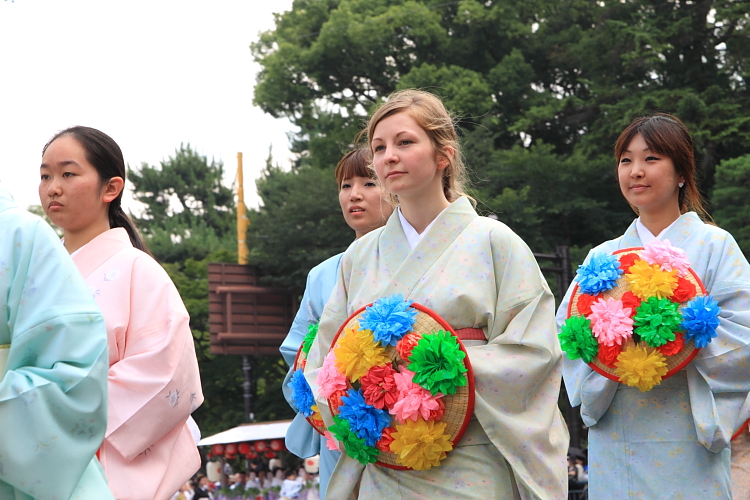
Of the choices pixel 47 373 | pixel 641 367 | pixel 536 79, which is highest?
pixel 47 373

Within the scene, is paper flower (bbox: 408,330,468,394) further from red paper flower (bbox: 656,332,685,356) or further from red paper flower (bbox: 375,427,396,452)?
red paper flower (bbox: 656,332,685,356)

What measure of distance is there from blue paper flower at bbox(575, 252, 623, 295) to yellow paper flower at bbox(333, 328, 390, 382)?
1784 mm

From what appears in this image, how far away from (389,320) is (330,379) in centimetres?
32

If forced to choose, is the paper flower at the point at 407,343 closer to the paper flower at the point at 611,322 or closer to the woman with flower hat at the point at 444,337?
the woman with flower hat at the point at 444,337

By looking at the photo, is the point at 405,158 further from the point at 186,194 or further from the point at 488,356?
the point at 186,194

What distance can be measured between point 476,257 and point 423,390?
1.84ft

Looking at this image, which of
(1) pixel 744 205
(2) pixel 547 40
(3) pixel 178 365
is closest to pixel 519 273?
(3) pixel 178 365

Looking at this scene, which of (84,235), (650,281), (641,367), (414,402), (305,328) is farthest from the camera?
(305,328)

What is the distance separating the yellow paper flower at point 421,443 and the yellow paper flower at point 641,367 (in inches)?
61.0

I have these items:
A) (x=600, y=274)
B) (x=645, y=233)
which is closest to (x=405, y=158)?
(x=600, y=274)

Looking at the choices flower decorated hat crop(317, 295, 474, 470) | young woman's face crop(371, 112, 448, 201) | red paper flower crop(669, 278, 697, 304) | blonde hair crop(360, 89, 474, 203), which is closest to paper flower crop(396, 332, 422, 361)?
flower decorated hat crop(317, 295, 474, 470)

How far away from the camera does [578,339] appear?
15.2 ft

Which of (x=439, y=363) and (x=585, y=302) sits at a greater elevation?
(x=439, y=363)

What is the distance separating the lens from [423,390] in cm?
320
